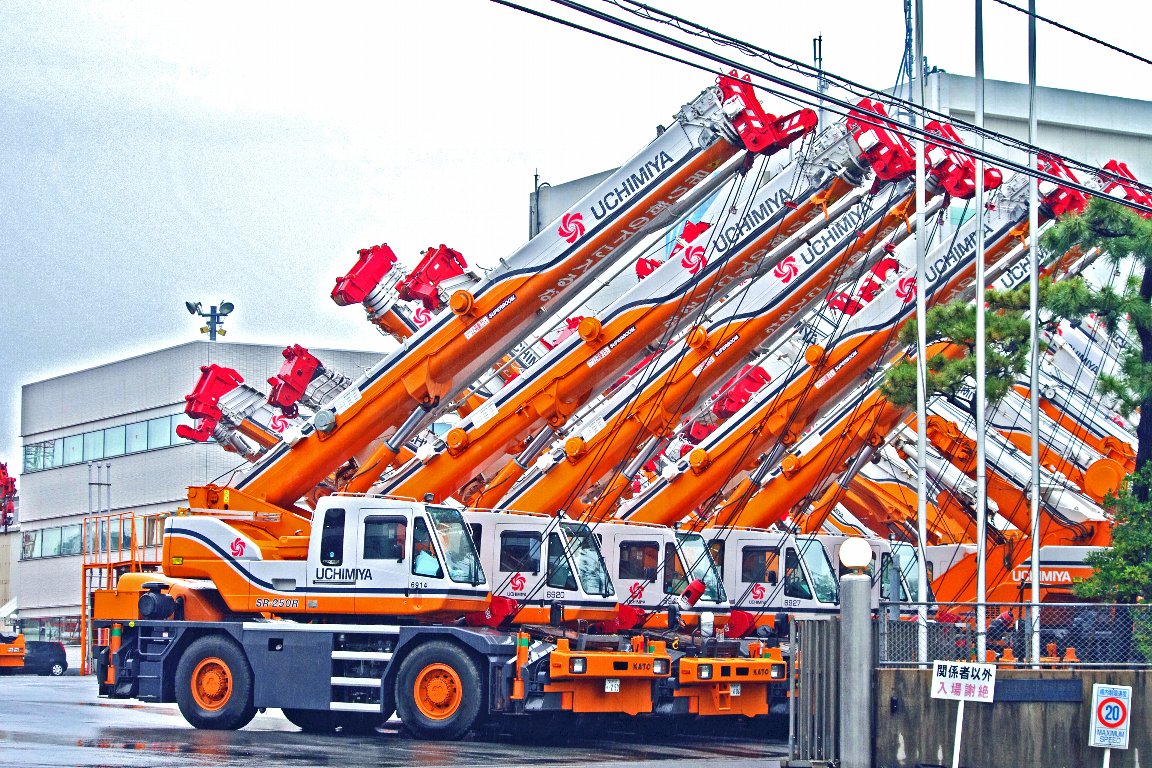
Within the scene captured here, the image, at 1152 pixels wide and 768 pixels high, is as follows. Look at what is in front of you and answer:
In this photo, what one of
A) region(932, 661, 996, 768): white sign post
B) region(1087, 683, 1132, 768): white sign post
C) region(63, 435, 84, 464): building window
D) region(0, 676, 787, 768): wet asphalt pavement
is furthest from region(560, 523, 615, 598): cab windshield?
region(63, 435, 84, 464): building window

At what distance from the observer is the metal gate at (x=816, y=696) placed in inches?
773

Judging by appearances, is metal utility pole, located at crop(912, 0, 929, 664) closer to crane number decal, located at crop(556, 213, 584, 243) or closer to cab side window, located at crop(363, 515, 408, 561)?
crane number decal, located at crop(556, 213, 584, 243)

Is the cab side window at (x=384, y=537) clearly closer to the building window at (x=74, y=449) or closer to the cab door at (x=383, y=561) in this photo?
the cab door at (x=383, y=561)

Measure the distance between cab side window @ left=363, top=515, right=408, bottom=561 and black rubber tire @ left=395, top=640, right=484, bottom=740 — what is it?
138cm

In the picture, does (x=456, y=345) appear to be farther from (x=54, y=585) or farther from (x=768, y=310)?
(x=54, y=585)

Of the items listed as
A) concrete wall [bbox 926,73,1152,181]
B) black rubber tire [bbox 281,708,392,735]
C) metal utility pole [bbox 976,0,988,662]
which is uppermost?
concrete wall [bbox 926,73,1152,181]

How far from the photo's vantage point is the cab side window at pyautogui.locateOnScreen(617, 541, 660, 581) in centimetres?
2872

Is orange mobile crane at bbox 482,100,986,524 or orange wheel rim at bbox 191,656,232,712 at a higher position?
orange mobile crane at bbox 482,100,986,524

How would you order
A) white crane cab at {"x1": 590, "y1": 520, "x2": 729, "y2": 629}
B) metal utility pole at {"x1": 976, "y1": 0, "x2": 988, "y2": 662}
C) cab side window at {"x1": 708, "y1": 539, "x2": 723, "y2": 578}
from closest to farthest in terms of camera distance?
1. metal utility pole at {"x1": 976, "y1": 0, "x2": 988, "y2": 662}
2. white crane cab at {"x1": 590, "y1": 520, "x2": 729, "y2": 629}
3. cab side window at {"x1": 708, "y1": 539, "x2": 723, "y2": 578}

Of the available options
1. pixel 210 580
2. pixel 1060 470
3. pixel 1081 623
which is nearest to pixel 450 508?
pixel 210 580

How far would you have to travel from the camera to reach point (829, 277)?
3164cm

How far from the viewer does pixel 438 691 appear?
23906mm

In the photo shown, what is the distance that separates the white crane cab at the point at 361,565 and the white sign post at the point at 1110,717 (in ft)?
29.3

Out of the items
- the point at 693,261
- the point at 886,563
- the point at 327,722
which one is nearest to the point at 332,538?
the point at 327,722
